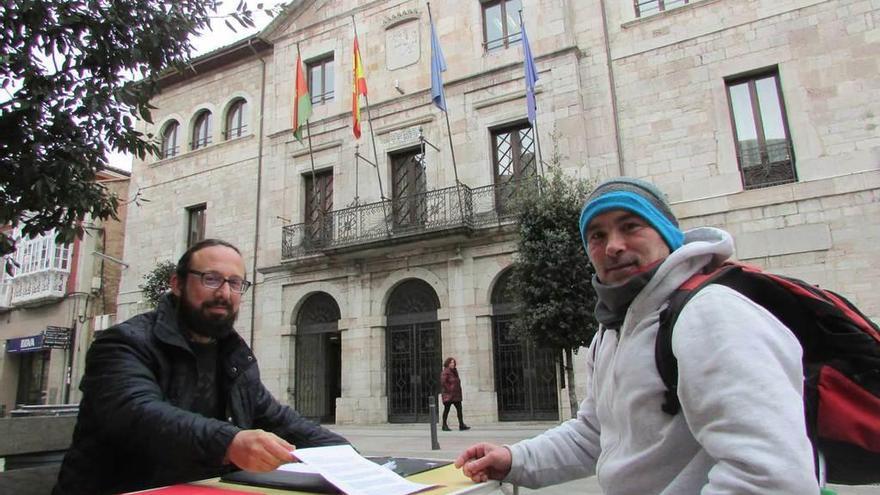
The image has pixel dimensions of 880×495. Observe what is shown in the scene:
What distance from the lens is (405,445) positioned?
10047 millimetres

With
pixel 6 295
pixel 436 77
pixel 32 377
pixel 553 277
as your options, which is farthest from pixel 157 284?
pixel 553 277

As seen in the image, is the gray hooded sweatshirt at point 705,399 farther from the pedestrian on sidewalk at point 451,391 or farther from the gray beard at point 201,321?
the pedestrian on sidewalk at point 451,391

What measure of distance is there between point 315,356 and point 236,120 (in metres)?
8.41

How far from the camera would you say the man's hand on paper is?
167 centimetres

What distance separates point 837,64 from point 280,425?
13015 millimetres

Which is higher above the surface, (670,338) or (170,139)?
(170,139)

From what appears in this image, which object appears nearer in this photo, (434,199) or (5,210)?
(5,210)

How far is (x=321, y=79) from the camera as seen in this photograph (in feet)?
59.1

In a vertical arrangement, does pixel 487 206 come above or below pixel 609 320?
above

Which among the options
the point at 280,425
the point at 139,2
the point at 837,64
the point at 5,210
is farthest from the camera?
the point at 837,64

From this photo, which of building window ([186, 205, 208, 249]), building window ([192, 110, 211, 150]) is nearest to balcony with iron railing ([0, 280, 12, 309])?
building window ([186, 205, 208, 249])

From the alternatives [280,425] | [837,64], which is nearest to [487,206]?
[837,64]

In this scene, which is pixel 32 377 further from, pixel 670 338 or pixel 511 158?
pixel 670 338

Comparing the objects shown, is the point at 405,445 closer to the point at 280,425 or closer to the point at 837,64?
the point at 280,425
